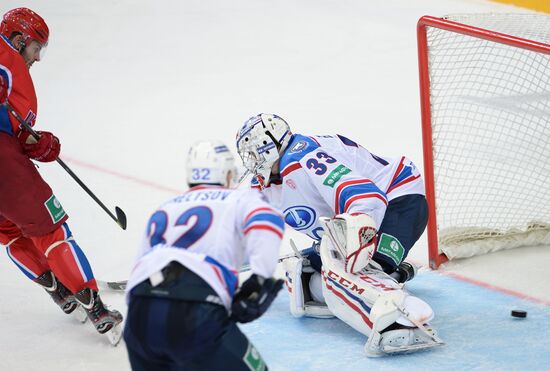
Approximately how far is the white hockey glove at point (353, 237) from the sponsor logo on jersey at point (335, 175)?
0.14 m

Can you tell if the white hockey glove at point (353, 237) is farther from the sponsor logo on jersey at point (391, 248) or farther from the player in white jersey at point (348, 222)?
the sponsor logo on jersey at point (391, 248)

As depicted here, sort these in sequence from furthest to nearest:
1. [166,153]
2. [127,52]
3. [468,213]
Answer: [127,52], [166,153], [468,213]

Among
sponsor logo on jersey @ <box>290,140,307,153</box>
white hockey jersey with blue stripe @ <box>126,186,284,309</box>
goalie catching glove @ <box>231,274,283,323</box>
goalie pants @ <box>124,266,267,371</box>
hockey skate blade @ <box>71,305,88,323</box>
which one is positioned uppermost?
sponsor logo on jersey @ <box>290,140,307,153</box>

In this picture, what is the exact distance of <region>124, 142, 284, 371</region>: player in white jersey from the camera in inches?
94.1

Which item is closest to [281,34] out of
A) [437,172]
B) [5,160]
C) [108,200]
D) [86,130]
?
[86,130]

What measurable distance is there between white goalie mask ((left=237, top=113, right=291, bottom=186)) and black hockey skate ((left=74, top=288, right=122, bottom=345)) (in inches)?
30.9

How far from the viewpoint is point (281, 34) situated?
314 inches

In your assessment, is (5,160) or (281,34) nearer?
(5,160)

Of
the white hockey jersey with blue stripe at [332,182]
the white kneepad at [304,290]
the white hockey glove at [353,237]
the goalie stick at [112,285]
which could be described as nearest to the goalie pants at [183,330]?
the white hockey glove at [353,237]

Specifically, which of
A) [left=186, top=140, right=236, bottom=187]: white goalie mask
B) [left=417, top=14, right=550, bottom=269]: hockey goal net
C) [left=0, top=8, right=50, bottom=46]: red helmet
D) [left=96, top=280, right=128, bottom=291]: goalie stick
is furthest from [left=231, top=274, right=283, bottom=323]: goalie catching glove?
[left=417, top=14, right=550, bottom=269]: hockey goal net

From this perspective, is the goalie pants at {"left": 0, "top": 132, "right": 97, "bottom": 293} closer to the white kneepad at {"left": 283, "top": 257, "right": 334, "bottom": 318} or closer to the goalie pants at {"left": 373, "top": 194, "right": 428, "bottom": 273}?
the white kneepad at {"left": 283, "top": 257, "right": 334, "bottom": 318}

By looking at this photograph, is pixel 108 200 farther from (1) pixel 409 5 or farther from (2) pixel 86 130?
(1) pixel 409 5

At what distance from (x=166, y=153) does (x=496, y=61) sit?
7.79 ft

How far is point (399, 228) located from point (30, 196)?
1.46 meters
